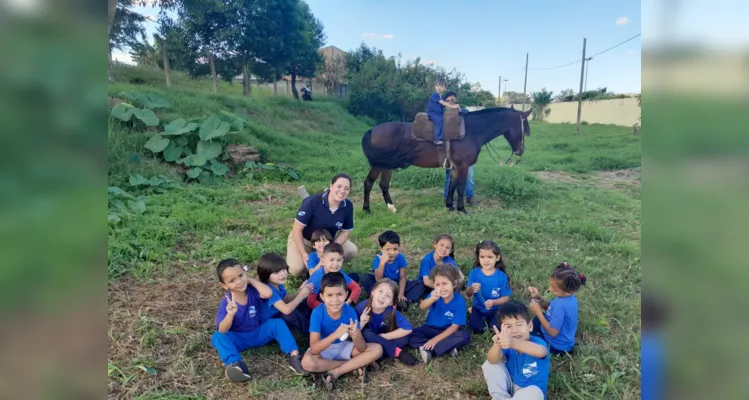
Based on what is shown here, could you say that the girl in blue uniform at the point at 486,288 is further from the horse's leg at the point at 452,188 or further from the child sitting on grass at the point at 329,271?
the horse's leg at the point at 452,188

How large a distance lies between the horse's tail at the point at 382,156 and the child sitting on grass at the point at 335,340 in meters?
2.08

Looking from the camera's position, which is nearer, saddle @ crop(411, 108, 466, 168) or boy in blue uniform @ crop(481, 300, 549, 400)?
boy in blue uniform @ crop(481, 300, 549, 400)

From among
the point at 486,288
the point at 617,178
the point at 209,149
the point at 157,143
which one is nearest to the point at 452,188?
the point at 617,178

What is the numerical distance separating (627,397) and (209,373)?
242 centimetres

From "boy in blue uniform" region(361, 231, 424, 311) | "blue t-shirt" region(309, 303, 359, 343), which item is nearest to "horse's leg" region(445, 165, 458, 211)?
"boy in blue uniform" region(361, 231, 424, 311)

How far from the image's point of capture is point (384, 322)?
116 inches

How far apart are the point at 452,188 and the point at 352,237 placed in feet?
3.87

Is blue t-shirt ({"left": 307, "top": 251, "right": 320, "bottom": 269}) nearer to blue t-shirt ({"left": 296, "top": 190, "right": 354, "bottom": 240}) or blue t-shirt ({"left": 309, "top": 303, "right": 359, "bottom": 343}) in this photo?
blue t-shirt ({"left": 296, "top": 190, "right": 354, "bottom": 240})

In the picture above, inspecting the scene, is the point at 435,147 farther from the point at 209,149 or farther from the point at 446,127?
the point at 209,149

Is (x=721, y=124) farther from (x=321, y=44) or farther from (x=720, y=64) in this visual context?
(x=321, y=44)

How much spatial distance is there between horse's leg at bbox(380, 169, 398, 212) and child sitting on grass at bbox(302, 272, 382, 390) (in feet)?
6.60

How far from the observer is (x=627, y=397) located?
7.95ft

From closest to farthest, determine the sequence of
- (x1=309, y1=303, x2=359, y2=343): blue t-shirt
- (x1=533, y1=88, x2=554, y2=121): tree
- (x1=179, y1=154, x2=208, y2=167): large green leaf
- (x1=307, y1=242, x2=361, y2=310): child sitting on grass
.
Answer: (x1=309, y1=303, x2=359, y2=343): blue t-shirt < (x1=307, y1=242, x2=361, y2=310): child sitting on grass < (x1=533, y1=88, x2=554, y2=121): tree < (x1=179, y1=154, x2=208, y2=167): large green leaf

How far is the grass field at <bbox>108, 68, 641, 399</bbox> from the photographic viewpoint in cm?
265
